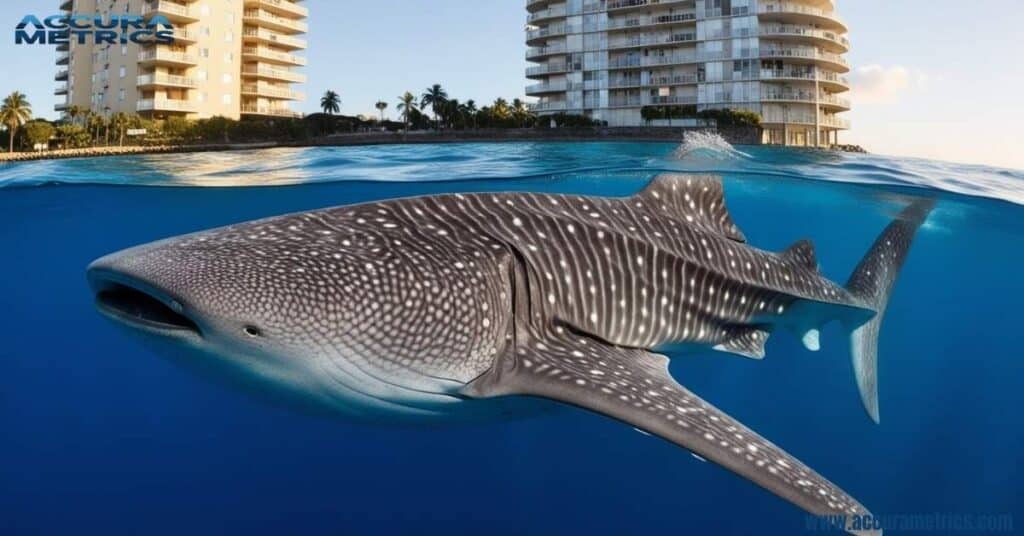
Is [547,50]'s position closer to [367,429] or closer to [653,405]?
[367,429]

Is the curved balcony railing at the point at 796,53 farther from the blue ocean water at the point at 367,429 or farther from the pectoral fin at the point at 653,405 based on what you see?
the pectoral fin at the point at 653,405

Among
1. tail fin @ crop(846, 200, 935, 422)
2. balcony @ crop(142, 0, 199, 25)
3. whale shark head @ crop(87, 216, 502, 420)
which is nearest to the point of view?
whale shark head @ crop(87, 216, 502, 420)

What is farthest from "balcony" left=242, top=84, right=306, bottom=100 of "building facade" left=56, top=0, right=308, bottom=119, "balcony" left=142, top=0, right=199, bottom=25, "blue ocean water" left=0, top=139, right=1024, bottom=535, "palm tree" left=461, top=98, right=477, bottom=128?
"blue ocean water" left=0, top=139, right=1024, bottom=535

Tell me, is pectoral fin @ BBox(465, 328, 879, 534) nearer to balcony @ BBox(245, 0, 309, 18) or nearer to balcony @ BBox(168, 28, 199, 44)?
balcony @ BBox(168, 28, 199, 44)

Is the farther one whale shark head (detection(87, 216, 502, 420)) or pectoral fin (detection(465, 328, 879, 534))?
pectoral fin (detection(465, 328, 879, 534))

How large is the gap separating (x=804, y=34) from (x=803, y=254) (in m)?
72.1

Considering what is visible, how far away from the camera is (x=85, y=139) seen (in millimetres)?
27422

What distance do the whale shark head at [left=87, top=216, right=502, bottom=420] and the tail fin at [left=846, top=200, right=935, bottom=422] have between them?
4420 mm

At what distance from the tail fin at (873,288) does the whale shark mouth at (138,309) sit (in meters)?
5.36

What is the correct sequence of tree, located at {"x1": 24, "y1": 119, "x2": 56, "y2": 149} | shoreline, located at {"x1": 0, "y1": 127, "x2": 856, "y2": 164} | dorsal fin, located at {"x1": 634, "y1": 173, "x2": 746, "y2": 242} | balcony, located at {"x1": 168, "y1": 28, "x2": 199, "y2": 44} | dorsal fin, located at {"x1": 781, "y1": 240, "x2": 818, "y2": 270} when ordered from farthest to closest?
balcony, located at {"x1": 168, "y1": 28, "x2": 199, "y2": 44}, tree, located at {"x1": 24, "y1": 119, "x2": 56, "y2": 149}, shoreline, located at {"x1": 0, "y1": 127, "x2": 856, "y2": 164}, dorsal fin, located at {"x1": 781, "y1": 240, "x2": 818, "y2": 270}, dorsal fin, located at {"x1": 634, "y1": 173, "x2": 746, "y2": 242}

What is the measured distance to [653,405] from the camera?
9.36ft

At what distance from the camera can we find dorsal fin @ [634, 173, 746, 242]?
464cm

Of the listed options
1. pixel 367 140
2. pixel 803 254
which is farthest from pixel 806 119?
pixel 803 254

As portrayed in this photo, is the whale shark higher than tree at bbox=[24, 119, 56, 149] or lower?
lower
